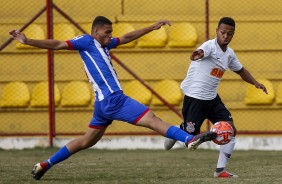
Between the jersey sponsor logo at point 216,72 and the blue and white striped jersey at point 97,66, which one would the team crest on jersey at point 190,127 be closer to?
the jersey sponsor logo at point 216,72

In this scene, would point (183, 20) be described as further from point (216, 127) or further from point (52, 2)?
point (216, 127)

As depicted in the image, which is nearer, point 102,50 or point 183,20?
point 102,50

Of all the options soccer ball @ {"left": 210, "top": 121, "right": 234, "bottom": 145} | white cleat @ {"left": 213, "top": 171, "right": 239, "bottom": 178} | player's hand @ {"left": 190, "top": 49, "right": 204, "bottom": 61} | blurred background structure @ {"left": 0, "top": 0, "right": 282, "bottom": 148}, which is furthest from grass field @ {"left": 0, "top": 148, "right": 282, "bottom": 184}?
player's hand @ {"left": 190, "top": 49, "right": 204, "bottom": 61}

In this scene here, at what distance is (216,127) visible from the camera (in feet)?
31.2

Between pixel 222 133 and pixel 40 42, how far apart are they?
223 cm

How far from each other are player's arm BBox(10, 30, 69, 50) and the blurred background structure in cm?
665

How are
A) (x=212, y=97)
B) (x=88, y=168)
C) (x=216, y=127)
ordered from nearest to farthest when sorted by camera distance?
1. (x=216, y=127)
2. (x=212, y=97)
3. (x=88, y=168)

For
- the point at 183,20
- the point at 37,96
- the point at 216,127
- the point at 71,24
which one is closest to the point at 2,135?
the point at 37,96

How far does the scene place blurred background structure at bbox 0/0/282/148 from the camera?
16.6 metres

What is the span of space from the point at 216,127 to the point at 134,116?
92cm

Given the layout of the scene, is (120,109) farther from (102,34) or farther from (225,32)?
(225,32)

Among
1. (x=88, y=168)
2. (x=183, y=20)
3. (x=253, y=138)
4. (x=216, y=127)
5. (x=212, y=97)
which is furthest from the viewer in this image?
(x=183, y=20)

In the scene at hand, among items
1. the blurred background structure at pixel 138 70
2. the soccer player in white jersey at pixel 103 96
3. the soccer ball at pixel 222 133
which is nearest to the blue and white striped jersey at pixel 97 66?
the soccer player in white jersey at pixel 103 96

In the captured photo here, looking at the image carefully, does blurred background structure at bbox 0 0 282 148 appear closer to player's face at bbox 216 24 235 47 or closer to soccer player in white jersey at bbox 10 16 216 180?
player's face at bbox 216 24 235 47
